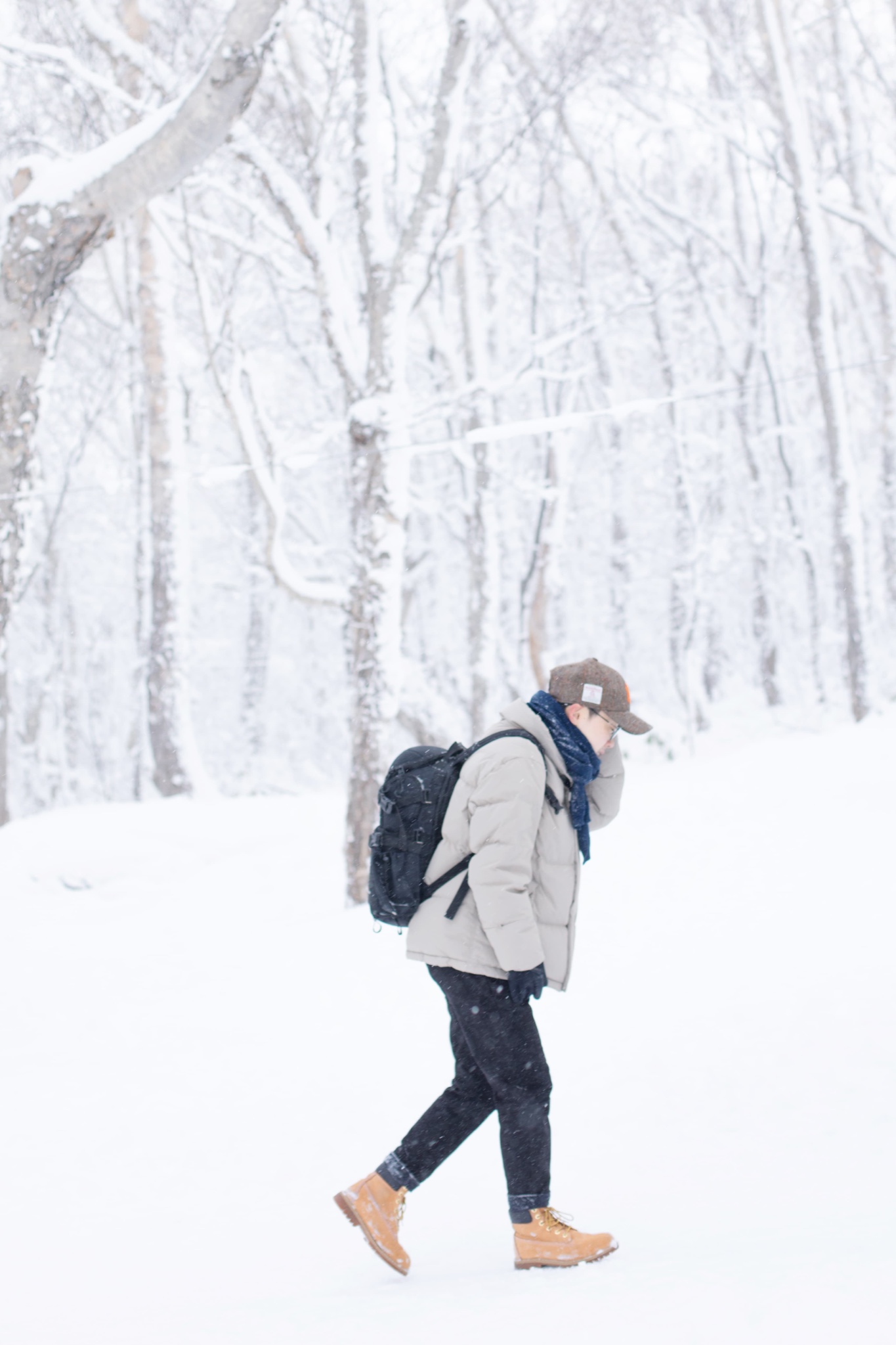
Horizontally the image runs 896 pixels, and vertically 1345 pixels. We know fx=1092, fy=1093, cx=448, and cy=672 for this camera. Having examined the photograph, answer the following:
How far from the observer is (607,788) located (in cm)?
306

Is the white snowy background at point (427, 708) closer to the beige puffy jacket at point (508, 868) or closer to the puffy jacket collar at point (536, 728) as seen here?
the beige puffy jacket at point (508, 868)

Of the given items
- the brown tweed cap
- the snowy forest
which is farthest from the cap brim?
the snowy forest

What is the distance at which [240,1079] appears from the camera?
4.83 m

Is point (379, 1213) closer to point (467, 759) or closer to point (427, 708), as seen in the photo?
point (467, 759)

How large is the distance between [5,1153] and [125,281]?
43.4ft

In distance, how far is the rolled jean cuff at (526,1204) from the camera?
274 cm

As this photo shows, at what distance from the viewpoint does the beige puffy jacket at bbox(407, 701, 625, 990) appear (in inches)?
105

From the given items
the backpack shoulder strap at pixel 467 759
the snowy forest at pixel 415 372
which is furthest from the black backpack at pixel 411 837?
the snowy forest at pixel 415 372

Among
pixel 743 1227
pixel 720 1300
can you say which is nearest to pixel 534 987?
pixel 720 1300

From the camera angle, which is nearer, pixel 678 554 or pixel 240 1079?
pixel 240 1079

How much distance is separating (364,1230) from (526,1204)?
1.48ft

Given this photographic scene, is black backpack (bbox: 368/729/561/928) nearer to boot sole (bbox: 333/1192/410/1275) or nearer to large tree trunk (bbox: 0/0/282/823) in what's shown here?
boot sole (bbox: 333/1192/410/1275)

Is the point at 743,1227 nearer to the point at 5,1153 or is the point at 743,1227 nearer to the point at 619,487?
the point at 5,1153

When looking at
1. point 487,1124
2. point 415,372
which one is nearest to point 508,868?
point 487,1124
